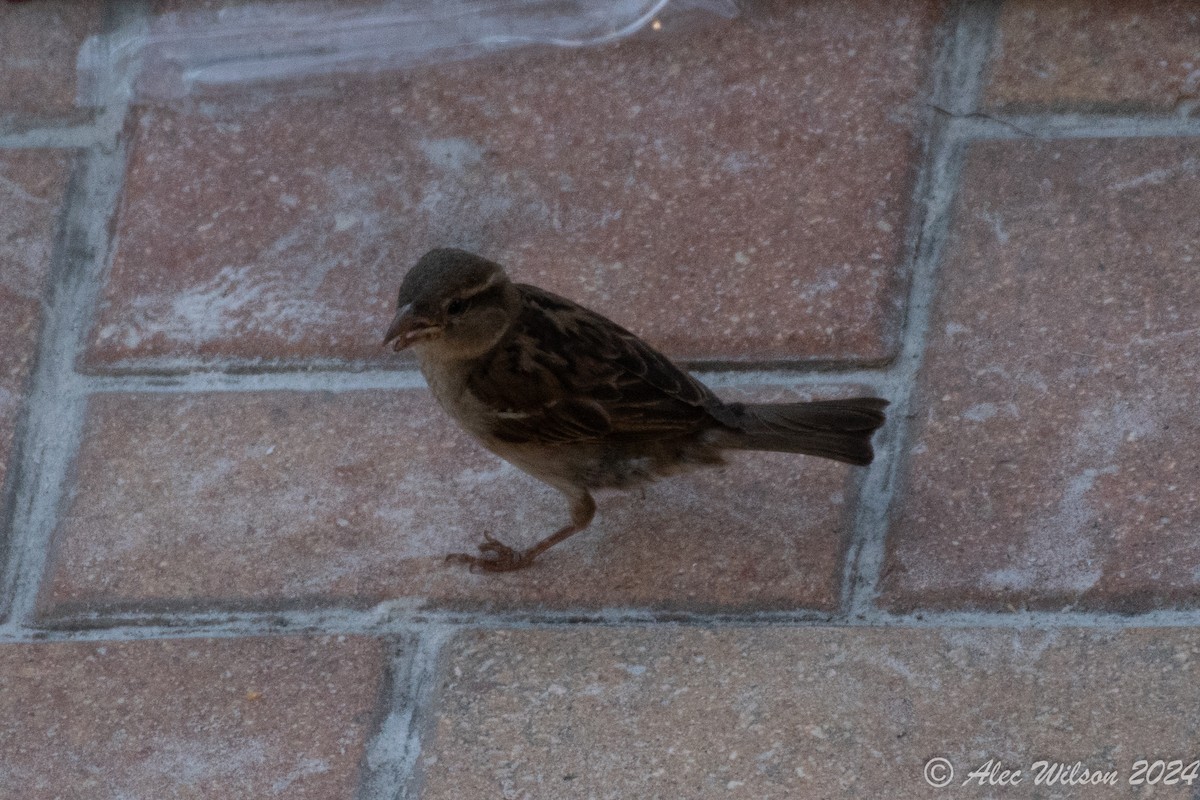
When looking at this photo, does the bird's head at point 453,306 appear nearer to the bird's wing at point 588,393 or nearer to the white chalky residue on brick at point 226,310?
the bird's wing at point 588,393

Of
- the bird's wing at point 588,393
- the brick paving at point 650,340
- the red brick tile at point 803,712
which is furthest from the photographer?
the bird's wing at point 588,393

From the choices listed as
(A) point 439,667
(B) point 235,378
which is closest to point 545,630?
(A) point 439,667

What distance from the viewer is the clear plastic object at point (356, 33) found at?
2.97 m

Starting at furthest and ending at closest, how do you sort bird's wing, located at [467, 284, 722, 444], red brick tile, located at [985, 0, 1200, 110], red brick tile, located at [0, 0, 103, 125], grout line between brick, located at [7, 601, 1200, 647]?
red brick tile, located at [0, 0, 103, 125] < red brick tile, located at [985, 0, 1200, 110] < bird's wing, located at [467, 284, 722, 444] < grout line between brick, located at [7, 601, 1200, 647]

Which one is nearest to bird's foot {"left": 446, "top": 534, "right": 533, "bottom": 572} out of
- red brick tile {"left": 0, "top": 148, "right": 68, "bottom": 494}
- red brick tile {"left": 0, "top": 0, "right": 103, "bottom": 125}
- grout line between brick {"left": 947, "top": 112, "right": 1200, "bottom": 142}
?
red brick tile {"left": 0, "top": 148, "right": 68, "bottom": 494}

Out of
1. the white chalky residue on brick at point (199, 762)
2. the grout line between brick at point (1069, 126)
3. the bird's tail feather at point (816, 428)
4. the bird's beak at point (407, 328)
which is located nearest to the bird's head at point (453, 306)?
the bird's beak at point (407, 328)

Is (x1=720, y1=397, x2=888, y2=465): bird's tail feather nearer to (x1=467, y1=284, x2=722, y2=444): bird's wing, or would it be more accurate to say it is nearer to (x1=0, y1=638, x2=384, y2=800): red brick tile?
(x1=467, y1=284, x2=722, y2=444): bird's wing

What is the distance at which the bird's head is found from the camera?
2.19 metres

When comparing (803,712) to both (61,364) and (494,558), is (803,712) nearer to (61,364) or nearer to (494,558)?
(494,558)

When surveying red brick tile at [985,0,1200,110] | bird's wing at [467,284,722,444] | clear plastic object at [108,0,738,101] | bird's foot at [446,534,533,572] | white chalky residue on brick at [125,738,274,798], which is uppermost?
red brick tile at [985,0,1200,110]

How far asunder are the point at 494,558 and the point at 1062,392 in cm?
91

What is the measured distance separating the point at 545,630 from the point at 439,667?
164mm

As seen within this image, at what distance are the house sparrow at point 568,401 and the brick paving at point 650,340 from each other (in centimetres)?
13

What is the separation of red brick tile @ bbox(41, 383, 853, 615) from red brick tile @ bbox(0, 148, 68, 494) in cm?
16
